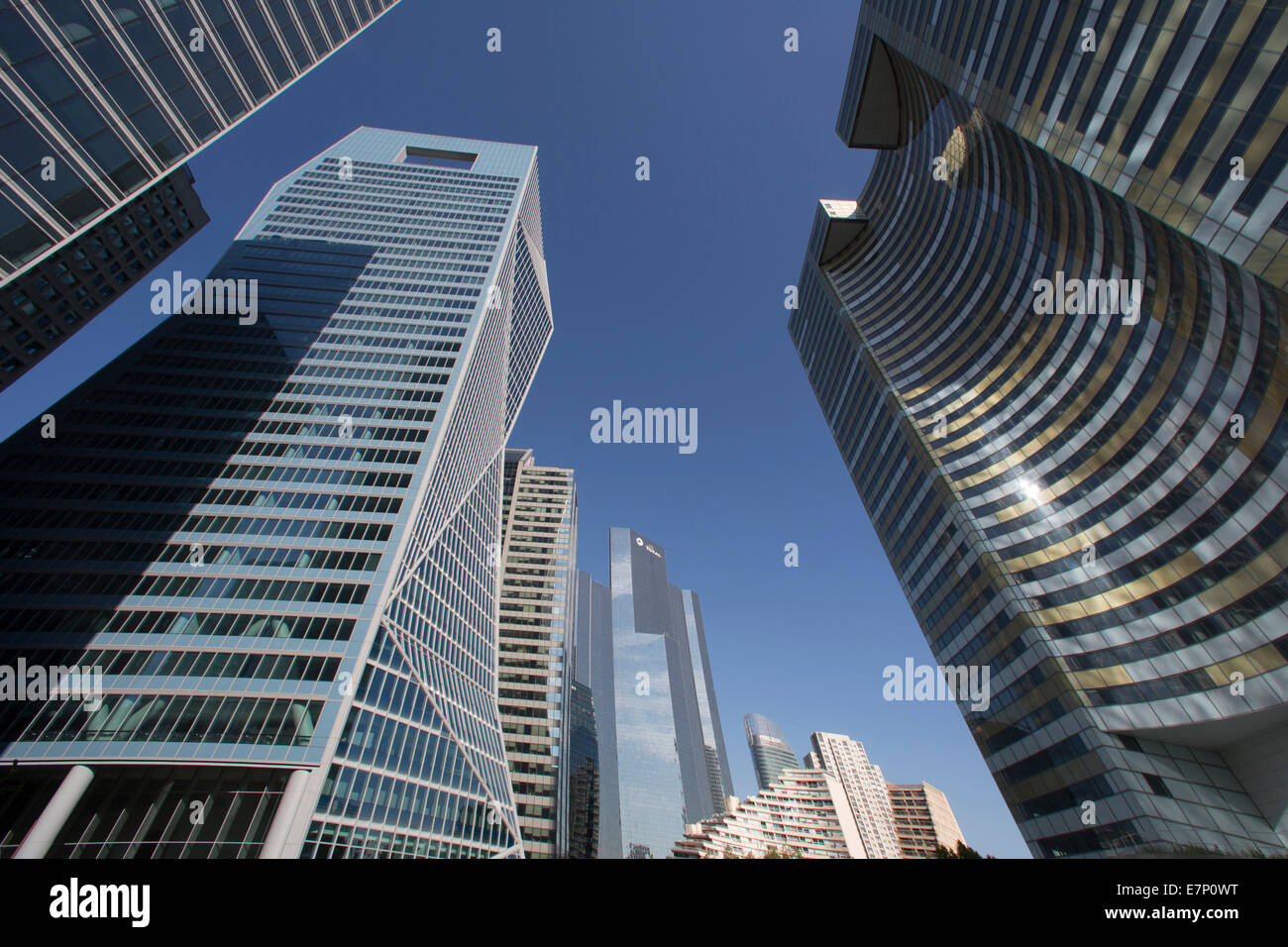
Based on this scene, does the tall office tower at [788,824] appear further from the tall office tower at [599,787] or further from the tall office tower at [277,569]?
the tall office tower at [277,569]

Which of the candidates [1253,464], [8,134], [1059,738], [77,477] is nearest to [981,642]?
[1059,738]

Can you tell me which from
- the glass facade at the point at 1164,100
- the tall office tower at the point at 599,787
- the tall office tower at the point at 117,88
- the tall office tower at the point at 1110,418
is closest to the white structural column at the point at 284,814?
the tall office tower at the point at 117,88

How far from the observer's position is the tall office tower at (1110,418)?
32.6 metres

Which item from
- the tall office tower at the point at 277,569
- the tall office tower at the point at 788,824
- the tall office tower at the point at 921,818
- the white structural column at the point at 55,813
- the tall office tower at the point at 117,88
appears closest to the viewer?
the tall office tower at the point at 117,88

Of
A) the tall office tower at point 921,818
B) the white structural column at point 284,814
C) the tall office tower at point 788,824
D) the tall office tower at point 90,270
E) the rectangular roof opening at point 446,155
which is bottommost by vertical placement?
the white structural column at point 284,814

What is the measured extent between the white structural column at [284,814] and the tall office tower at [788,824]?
81.4 metres

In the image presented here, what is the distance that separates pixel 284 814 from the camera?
3444 centimetres

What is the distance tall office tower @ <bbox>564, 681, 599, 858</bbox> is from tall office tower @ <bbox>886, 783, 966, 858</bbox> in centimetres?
9725

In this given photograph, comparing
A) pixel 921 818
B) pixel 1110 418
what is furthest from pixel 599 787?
pixel 1110 418

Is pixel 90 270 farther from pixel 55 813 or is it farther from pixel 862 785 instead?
pixel 862 785

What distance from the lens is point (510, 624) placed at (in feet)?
282

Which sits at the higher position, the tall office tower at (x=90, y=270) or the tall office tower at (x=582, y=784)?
the tall office tower at (x=90, y=270)

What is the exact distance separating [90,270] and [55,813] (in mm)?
92918

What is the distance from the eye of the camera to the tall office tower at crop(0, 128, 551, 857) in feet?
116
